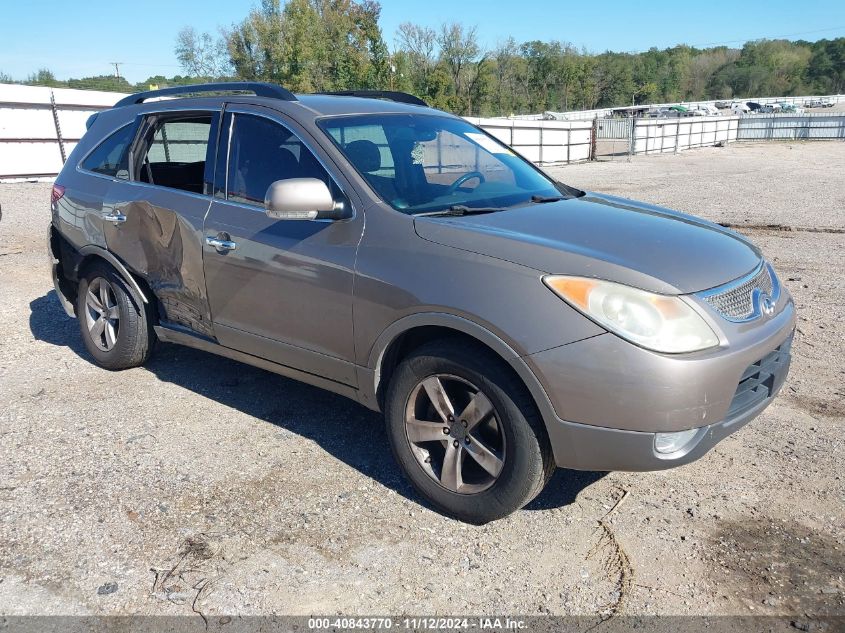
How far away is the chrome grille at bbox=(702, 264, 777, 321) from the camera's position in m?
2.87

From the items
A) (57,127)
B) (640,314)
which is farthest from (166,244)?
(57,127)

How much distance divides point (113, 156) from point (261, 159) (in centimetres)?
157

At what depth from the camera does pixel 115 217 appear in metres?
4.67

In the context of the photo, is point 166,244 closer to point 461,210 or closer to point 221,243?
point 221,243

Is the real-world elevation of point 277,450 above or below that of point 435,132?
below

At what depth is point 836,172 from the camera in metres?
22.7

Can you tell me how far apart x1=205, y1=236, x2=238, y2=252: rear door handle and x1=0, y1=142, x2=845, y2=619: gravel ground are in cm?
110

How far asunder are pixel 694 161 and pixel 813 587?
30018mm

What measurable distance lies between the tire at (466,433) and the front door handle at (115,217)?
2.44m

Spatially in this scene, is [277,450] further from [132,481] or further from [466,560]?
[466,560]

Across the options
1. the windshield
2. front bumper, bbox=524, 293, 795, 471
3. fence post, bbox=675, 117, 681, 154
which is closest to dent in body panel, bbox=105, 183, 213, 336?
the windshield

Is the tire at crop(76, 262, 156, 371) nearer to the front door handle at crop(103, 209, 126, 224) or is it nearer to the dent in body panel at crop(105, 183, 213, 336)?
the dent in body panel at crop(105, 183, 213, 336)

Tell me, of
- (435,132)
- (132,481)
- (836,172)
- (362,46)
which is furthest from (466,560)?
(362,46)

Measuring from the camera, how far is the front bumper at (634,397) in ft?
8.62
